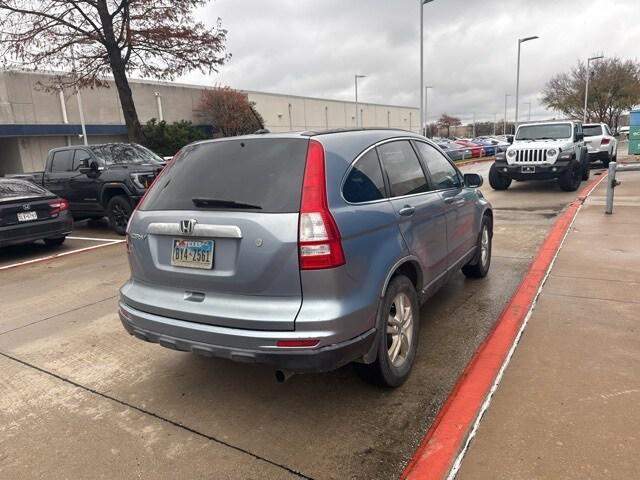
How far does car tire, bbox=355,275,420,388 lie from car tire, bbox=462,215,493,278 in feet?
6.78

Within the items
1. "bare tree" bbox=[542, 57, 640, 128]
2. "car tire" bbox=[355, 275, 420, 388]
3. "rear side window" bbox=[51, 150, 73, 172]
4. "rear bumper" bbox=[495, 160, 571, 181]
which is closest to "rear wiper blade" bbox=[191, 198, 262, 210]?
"car tire" bbox=[355, 275, 420, 388]

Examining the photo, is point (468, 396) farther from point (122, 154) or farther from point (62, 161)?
point (62, 161)

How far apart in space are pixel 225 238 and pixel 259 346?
2.05ft

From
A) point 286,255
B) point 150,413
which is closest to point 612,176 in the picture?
point 286,255

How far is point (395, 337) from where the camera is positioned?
3.16 meters

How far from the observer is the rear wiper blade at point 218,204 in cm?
273

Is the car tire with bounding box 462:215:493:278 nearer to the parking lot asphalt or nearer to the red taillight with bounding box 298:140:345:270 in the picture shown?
the parking lot asphalt

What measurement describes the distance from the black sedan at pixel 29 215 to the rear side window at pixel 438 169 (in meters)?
6.62

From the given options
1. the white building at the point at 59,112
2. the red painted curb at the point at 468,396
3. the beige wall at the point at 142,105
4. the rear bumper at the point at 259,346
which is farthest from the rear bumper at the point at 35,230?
the white building at the point at 59,112

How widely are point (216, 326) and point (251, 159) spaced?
3.33 ft

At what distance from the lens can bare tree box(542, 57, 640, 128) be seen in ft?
135

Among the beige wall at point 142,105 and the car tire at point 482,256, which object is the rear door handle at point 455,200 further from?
the beige wall at point 142,105

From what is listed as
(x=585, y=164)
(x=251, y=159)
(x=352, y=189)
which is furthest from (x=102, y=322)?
(x=585, y=164)

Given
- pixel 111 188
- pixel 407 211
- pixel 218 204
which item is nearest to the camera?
pixel 218 204
